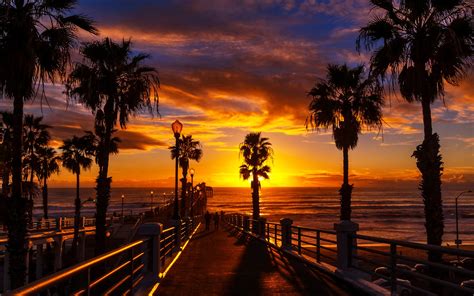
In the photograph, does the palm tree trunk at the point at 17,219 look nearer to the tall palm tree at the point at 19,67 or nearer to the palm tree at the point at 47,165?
the tall palm tree at the point at 19,67

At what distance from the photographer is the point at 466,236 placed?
219 feet

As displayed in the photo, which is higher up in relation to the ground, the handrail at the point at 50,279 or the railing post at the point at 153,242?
the handrail at the point at 50,279

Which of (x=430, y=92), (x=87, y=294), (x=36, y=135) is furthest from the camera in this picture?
(x=36, y=135)

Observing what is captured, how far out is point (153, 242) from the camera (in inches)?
511

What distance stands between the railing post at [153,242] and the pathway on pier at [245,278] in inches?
16.5

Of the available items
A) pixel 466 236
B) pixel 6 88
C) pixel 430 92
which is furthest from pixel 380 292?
pixel 466 236

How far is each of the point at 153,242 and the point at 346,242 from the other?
497 cm

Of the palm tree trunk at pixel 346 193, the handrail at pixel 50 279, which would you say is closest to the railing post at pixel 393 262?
the handrail at pixel 50 279

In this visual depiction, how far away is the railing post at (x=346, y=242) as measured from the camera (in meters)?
12.2

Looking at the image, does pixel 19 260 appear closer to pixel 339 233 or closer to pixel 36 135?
pixel 339 233

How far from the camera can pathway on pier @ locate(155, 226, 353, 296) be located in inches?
436

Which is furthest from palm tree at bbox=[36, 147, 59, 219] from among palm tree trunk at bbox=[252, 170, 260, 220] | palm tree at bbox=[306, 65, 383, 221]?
palm tree at bbox=[306, 65, 383, 221]

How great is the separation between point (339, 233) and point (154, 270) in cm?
479

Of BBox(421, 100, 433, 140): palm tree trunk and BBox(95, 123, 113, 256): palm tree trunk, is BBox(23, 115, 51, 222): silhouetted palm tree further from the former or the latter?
BBox(421, 100, 433, 140): palm tree trunk
